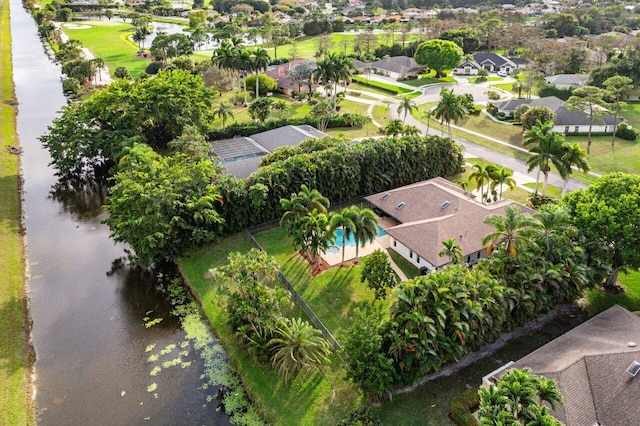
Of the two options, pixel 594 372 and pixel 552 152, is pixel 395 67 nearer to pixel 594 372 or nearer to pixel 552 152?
pixel 552 152

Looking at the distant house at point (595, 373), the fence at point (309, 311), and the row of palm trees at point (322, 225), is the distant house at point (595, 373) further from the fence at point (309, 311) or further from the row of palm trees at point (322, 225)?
the row of palm trees at point (322, 225)

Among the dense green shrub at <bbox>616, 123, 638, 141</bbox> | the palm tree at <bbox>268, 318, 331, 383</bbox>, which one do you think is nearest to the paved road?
the dense green shrub at <bbox>616, 123, 638, 141</bbox>

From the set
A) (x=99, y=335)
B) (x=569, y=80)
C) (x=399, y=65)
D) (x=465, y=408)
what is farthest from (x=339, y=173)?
(x=399, y=65)

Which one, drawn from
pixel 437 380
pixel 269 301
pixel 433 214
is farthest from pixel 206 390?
pixel 433 214

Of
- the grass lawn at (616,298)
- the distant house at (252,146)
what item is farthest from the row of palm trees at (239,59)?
the grass lawn at (616,298)

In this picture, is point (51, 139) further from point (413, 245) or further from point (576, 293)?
point (576, 293)

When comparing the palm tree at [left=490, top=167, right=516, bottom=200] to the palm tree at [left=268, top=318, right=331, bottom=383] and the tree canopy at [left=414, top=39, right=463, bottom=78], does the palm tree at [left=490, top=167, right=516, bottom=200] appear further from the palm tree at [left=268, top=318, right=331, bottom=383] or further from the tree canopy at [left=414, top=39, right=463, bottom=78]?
the tree canopy at [left=414, top=39, right=463, bottom=78]
